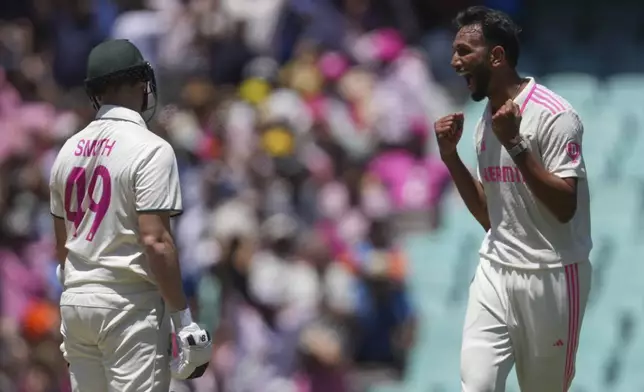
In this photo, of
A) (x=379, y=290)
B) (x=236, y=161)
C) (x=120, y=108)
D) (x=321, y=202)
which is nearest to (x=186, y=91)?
(x=236, y=161)

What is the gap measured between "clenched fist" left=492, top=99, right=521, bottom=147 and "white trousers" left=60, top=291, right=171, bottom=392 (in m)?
1.46

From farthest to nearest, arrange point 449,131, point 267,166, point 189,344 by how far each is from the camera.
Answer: point 267,166
point 449,131
point 189,344

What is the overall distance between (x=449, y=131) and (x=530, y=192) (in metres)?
0.45

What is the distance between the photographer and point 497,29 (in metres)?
5.44

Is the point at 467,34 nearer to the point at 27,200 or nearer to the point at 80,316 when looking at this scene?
the point at 80,316

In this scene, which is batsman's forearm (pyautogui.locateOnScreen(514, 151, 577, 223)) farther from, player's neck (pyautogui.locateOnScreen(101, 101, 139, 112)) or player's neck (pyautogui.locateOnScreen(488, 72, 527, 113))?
player's neck (pyautogui.locateOnScreen(101, 101, 139, 112))

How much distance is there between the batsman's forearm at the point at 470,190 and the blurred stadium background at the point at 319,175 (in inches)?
142

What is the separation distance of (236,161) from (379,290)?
1705 mm

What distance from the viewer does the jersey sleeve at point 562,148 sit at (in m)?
5.29

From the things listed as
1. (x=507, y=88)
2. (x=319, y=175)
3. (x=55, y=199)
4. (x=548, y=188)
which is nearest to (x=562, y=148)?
(x=548, y=188)

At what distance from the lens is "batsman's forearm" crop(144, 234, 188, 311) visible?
514cm

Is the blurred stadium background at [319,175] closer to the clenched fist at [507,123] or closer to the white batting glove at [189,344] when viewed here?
the white batting glove at [189,344]

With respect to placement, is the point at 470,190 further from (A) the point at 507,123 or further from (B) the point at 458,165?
(A) the point at 507,123

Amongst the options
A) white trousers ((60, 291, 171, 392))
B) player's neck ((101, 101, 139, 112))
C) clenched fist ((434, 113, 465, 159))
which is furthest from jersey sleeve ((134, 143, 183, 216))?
clenched fist ((434, 113, 465, 159))
